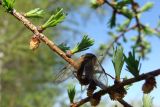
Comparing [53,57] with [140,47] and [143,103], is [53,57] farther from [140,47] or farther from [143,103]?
[143,103]

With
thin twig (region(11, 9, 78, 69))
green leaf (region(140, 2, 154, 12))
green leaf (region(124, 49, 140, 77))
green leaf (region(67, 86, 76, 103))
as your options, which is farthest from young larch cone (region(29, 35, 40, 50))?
green leaf (region(140, 2, 154, 12))

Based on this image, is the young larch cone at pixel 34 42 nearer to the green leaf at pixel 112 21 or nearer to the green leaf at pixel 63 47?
the green leaf at pixel 63 47

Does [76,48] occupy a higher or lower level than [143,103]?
higher

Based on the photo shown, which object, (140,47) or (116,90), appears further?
(140,47)

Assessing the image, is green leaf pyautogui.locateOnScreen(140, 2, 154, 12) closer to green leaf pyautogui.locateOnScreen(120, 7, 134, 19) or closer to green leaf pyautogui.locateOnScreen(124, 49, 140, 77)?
green leaf pyautogui.locateOnScreen(120, 7, 134, 19)

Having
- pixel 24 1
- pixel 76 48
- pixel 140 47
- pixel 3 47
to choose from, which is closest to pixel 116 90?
pixel 76 48

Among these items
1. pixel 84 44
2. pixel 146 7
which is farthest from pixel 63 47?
pixel 146 7

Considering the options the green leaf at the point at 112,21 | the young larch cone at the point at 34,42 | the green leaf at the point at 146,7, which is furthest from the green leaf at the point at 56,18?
the green leaf at the point at 146,7
